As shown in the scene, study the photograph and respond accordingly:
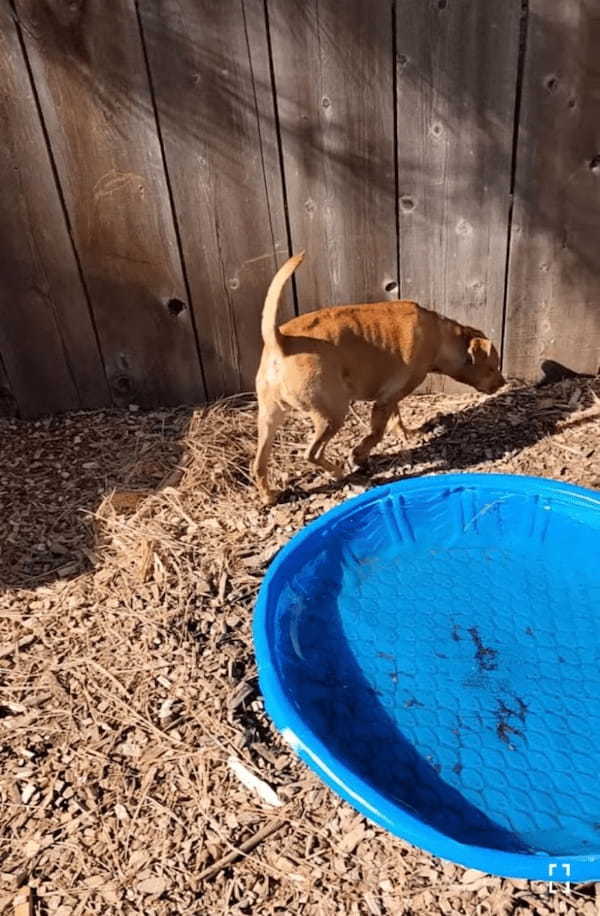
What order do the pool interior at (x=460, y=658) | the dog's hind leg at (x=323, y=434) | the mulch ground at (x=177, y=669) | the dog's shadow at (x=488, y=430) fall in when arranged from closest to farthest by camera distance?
the mulch ground at (x=177, y=669) → the pool interior at (x=460, y=658) → the dog's hind leg at (x=323, y=434) → the dog's shadow at (x=488, y=430)

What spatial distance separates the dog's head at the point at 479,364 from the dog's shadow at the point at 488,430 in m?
0.25

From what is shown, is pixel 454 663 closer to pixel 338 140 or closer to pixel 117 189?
pixel 338 140

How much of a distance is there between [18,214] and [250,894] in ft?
10.8

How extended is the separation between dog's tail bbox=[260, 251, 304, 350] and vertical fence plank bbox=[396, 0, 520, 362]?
106 centimetres

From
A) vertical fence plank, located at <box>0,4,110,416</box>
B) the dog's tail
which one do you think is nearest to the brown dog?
the dog's tail

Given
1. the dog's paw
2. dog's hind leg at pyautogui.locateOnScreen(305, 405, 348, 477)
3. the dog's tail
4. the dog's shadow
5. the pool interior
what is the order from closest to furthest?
the pool interior, the dog's tail, dog's hind leg at pyautogui.locateOnScreen(305, 405, 348, 477), the dog's paw, the dog's shadow

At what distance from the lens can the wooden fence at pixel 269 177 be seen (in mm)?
3393

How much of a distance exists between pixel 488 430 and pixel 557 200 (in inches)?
50.1

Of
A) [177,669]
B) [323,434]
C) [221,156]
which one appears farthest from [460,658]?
[221,156]

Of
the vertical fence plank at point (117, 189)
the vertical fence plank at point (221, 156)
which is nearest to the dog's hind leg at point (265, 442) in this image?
the vertical fence plank at point (221, 156)

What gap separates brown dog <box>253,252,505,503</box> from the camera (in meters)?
3.33

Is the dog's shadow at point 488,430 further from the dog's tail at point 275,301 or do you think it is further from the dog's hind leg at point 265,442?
the dog's tail at point 275,301

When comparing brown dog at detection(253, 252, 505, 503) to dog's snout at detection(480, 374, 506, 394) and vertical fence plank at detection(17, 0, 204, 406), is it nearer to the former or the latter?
dog's snout at detection(480, 374, 506, 394)

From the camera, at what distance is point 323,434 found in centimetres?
362
